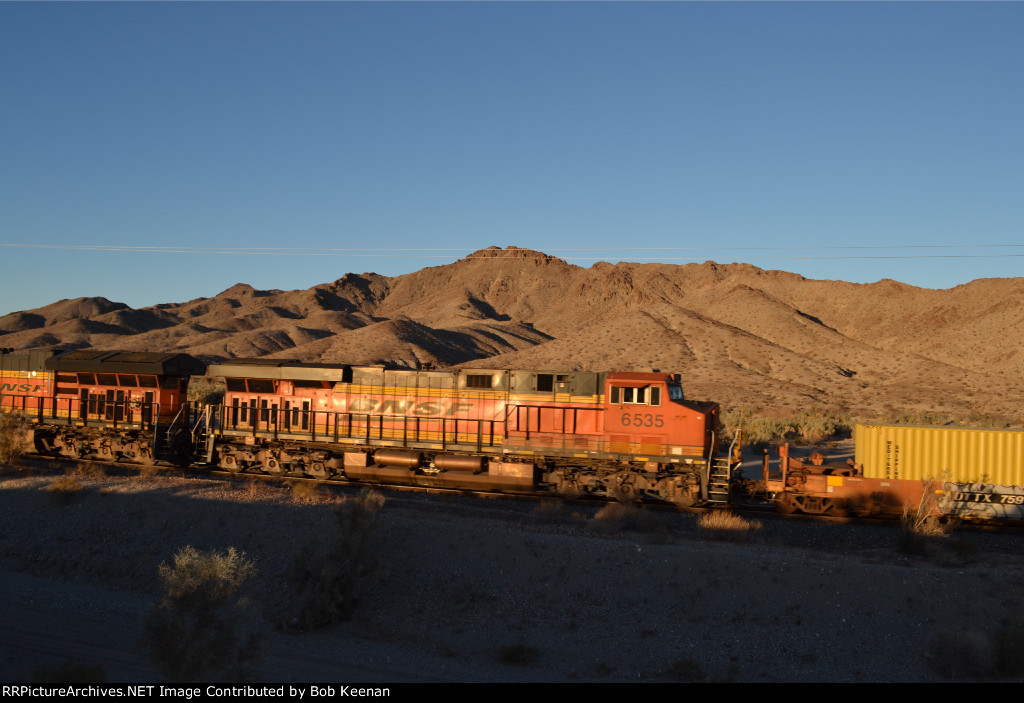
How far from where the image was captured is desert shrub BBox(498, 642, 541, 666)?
1105 cm

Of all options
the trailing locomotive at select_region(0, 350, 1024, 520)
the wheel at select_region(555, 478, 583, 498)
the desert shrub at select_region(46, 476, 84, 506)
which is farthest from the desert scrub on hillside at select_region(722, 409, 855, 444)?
the desert shrub at select_region(46, 476, 84, 506)

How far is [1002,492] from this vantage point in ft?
56.4

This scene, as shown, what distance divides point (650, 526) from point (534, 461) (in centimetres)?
478

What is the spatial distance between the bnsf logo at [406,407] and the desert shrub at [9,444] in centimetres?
1090

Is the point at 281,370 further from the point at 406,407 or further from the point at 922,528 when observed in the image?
the point at 922,528

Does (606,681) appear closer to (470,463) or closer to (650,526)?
(650,526)

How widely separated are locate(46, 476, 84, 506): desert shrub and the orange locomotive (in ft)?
17.4

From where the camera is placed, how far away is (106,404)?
2427 centimetres

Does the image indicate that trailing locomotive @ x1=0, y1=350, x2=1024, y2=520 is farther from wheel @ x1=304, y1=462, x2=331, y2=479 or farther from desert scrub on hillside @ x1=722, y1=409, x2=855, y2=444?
desert scrub on hillside @ x1=722, y1=409, x2=855, y2=444

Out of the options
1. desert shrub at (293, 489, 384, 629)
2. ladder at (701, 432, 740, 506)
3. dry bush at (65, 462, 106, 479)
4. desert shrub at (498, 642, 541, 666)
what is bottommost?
desert shrub at (498, 642, 541, 666)

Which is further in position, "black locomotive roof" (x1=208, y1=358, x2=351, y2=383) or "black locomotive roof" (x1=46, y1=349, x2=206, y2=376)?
"black locomotive roof" (x1=46, y1=349, x2=206, y2=376)

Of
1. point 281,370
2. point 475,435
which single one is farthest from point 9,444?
point 475,435

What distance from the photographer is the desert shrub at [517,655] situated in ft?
36.2
